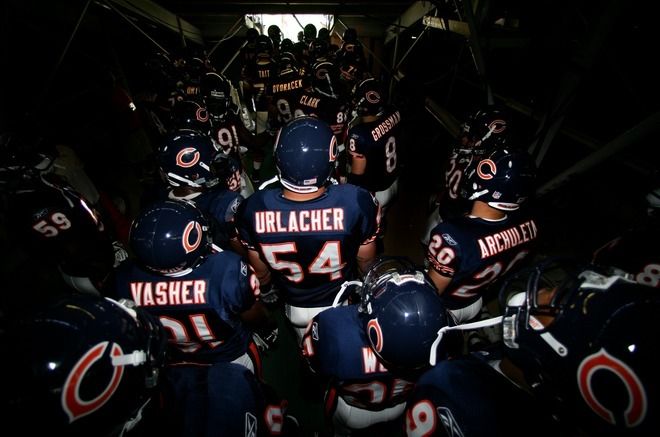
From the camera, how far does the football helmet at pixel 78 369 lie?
3.44 ft

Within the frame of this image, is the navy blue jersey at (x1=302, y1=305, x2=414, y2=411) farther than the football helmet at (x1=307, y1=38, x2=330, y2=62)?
No

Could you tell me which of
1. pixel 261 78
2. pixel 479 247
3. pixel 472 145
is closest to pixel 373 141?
pixel 472 145

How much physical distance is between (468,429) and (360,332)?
768 millimetres

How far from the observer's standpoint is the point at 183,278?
202 centimetres

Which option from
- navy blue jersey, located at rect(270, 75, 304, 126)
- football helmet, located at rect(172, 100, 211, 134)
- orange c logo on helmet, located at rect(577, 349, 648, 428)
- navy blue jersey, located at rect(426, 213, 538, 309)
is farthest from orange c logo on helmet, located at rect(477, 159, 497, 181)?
navy blue jersey, located at rect(270, 75, 304, 126)

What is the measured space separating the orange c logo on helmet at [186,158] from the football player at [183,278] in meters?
1.12

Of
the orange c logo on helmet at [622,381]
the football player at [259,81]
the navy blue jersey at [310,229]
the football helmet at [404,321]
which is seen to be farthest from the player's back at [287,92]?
the orange c logo on helmet at [622,381]

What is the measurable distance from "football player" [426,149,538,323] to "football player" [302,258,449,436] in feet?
1.97

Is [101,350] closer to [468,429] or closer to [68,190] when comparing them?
[468,429]

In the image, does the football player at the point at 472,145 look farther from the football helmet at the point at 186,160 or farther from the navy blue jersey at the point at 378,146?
the football helmet at the point at 186,160

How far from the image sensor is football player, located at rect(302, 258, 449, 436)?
1565 millimetres

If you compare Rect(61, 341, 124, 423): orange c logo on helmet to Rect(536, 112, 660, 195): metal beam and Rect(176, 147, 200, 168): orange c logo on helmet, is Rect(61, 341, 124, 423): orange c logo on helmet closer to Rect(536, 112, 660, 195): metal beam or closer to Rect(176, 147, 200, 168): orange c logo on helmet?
Rect(176, 147, 200, 168): orange c logo on helmet

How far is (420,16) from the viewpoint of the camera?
21.9 ft

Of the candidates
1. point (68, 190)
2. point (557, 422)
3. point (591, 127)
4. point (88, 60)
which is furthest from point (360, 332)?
point (88, 60)
